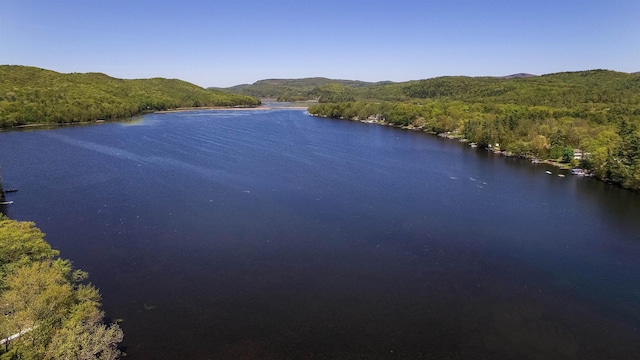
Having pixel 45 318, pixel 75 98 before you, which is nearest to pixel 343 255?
pixel 45 318

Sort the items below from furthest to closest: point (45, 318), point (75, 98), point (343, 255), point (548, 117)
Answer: point (75, 98) → point (548, 117) → point (343, 255) → point (45, 318)

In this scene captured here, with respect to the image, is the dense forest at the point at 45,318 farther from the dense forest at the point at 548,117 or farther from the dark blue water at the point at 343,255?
the dense forest at the point at 548,117

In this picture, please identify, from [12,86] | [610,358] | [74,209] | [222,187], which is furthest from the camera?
[12,86]

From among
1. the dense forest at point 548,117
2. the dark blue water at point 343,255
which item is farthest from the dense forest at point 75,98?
the dense forest at point 548,117

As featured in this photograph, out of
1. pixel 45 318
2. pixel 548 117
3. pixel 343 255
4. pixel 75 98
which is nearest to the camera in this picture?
pixel 45 318

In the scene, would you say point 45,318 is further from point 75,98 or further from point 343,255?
point 75,98

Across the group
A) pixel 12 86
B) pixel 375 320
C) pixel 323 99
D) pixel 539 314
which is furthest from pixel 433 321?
pixel 323 99

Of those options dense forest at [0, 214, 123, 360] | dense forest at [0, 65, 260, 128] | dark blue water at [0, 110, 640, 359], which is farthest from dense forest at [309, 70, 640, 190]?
dense forest at [0, 65, 260, 128]

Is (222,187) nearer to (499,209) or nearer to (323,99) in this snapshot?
(499,209)
